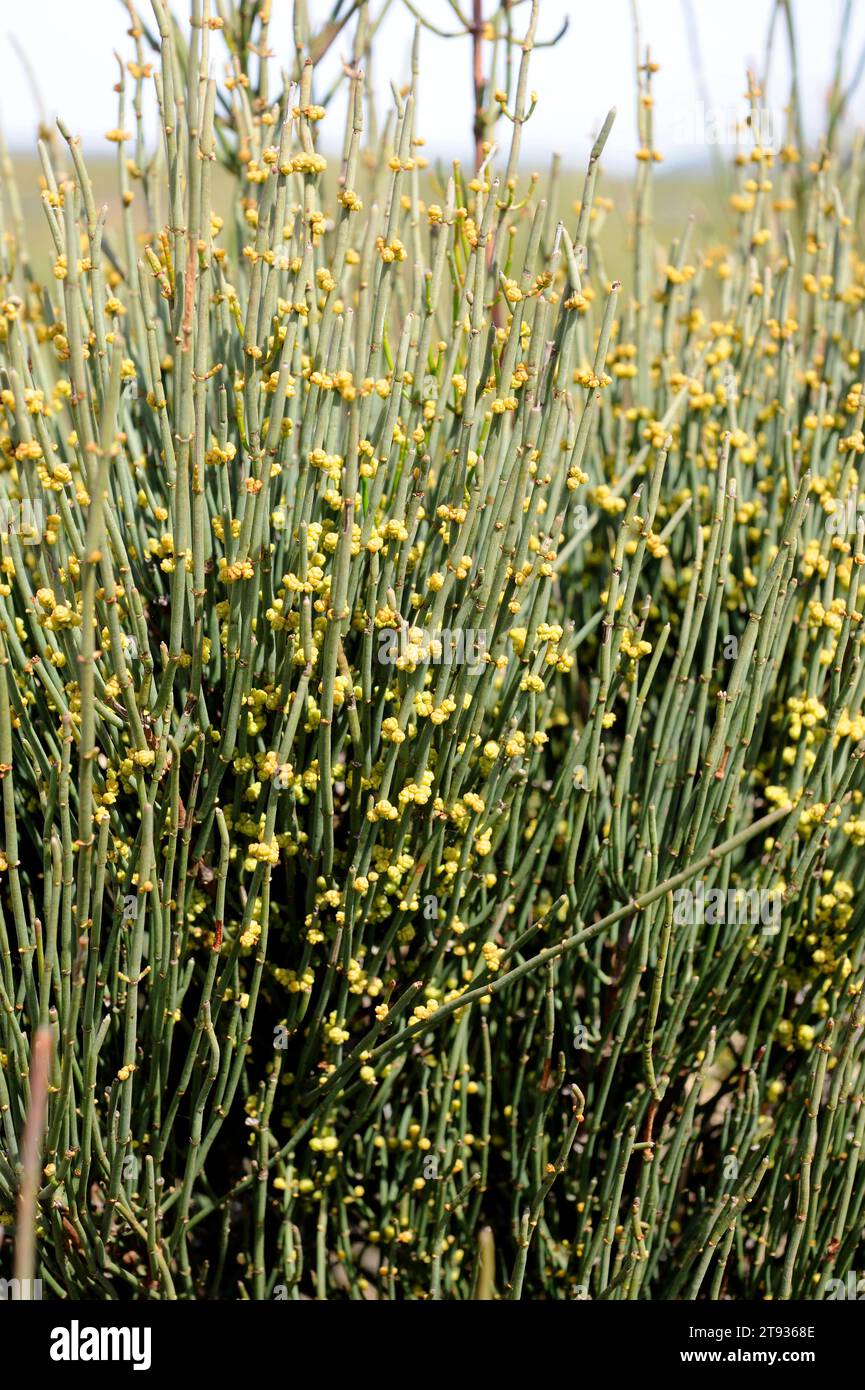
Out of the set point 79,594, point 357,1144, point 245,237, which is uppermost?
point 245,237

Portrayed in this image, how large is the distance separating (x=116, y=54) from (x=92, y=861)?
1167mm

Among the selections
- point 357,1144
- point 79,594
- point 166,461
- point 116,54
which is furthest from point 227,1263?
point 116,54

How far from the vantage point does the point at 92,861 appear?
123 cm

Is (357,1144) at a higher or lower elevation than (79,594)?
lower

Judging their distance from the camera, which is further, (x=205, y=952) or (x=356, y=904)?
(x=205, y=952)

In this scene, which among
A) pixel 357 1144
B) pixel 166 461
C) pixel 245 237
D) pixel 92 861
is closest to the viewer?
pixel 92 861

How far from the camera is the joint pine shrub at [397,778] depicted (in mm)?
1259

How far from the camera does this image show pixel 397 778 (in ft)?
4.48

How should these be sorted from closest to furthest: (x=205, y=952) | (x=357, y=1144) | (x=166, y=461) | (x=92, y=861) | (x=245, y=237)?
1. (x=92, y=861)
2. (x=166, y=461)
3. (x=205, y=952)
4. (x=357, y=1144)
5. (x=245, y=237)

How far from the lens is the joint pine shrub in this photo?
1.26 m

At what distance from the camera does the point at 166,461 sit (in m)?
1.36
